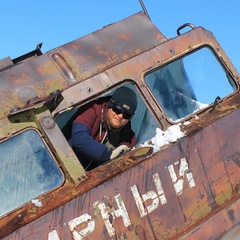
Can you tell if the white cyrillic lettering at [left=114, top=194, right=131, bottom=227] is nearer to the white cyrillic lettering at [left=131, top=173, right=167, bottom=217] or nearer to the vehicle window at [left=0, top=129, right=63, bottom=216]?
the white cyrillic lettering at [left=131, top=173, right=167, bottom=217]

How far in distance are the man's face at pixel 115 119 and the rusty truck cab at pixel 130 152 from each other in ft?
0.57

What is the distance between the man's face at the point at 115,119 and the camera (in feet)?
15.9

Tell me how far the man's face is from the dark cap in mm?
94

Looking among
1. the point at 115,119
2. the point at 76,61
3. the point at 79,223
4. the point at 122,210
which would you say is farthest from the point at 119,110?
the point at 79,223

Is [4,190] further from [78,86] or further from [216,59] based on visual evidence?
[216,59]

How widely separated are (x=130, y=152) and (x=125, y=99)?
456 mm

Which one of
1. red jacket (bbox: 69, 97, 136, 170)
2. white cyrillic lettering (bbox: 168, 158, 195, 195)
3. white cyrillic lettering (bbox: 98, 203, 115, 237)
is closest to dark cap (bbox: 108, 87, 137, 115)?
red jacket (bbox: 69, 97, 136, 170)

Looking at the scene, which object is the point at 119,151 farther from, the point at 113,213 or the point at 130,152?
the point at 113,213

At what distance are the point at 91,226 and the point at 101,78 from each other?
48.0 inches

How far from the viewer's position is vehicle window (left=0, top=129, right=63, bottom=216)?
416cm

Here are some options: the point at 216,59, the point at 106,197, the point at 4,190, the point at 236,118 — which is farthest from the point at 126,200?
the point at 216,59

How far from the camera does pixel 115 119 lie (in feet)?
16.0

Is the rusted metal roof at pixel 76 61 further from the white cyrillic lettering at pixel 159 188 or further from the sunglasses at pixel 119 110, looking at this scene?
the white cyrillic lettering at pixel 159 188

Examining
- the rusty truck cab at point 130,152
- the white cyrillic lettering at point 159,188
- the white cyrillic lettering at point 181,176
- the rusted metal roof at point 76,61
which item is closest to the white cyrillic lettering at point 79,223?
the rusty truck cab at point 130,152
